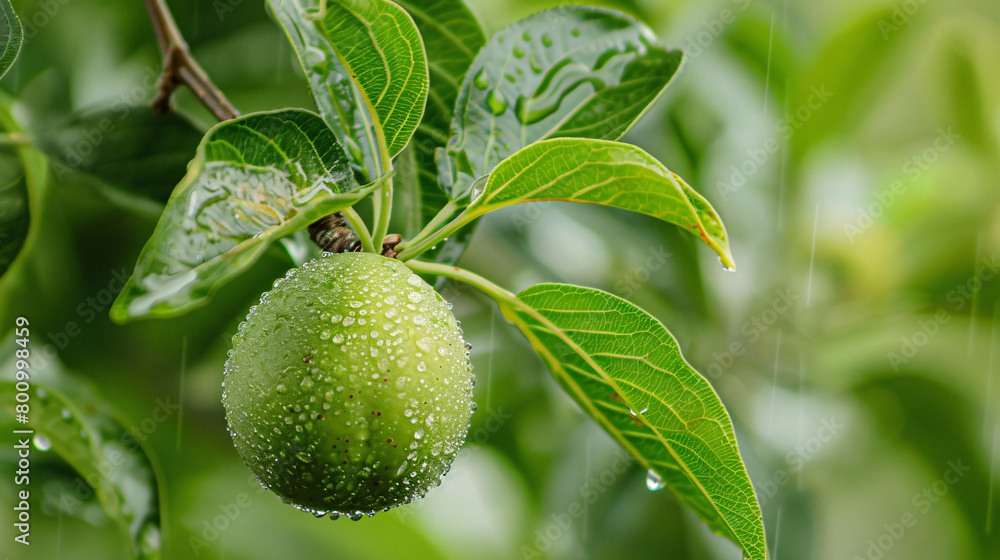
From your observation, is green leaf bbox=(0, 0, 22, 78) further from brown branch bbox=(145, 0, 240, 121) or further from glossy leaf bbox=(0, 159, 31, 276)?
glossy leaf bbox=(0, 159, 31, 276)

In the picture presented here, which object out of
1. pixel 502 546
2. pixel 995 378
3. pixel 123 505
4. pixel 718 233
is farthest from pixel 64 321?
pixel 995 378

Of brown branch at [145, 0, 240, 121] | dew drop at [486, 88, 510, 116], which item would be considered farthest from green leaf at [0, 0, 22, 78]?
dew drop at [486, 88, 510, 116]

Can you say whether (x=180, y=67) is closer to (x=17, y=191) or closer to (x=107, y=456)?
(x=17, y=191)

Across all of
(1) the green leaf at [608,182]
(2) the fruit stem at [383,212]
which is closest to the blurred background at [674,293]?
(2) the fruit stem at [383,212]

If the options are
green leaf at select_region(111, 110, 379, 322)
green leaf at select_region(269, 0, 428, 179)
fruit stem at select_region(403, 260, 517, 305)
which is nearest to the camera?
green leaf at select_region(111, 110, 379, 322)

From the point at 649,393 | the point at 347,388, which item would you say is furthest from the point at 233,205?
the point at 649,393

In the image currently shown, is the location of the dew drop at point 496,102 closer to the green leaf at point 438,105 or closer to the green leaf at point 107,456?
the green leaf at point 438,105

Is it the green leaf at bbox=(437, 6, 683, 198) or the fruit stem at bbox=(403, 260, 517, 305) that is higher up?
the green leaf at bbox=(437, 6, 683, 198)
